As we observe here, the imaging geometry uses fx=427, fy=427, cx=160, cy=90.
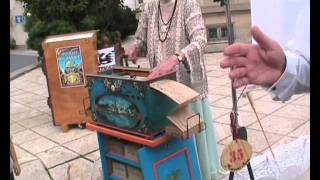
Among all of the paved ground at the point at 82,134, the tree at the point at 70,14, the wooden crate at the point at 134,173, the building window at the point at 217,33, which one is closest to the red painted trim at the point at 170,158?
the wooden crate at the point at 134,173

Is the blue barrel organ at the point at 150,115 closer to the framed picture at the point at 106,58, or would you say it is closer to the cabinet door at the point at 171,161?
the cabinet door at the point at 171,161

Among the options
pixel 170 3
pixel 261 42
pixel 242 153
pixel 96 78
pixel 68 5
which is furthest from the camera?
pixel 68 5

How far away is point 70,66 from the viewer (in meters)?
5.29

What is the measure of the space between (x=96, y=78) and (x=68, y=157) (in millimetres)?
2024

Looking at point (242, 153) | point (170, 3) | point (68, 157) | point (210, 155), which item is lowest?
point (68, 157)

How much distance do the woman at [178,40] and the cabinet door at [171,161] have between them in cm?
34

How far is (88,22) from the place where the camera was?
863 centimetres

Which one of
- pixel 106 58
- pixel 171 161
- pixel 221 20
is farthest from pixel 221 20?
pixel 171 161

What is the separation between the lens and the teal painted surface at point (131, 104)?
2.54m

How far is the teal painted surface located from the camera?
8.32 ft

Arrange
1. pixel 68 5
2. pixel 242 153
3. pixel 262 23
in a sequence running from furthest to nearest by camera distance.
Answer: pixel 68 5 → pixel 242 153 → pixel 262 23

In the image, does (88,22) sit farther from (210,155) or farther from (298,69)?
(298,69)

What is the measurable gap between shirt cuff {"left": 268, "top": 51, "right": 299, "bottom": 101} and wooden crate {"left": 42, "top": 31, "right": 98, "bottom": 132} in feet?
12.1

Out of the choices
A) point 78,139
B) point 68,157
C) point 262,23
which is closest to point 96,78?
point 262,23
